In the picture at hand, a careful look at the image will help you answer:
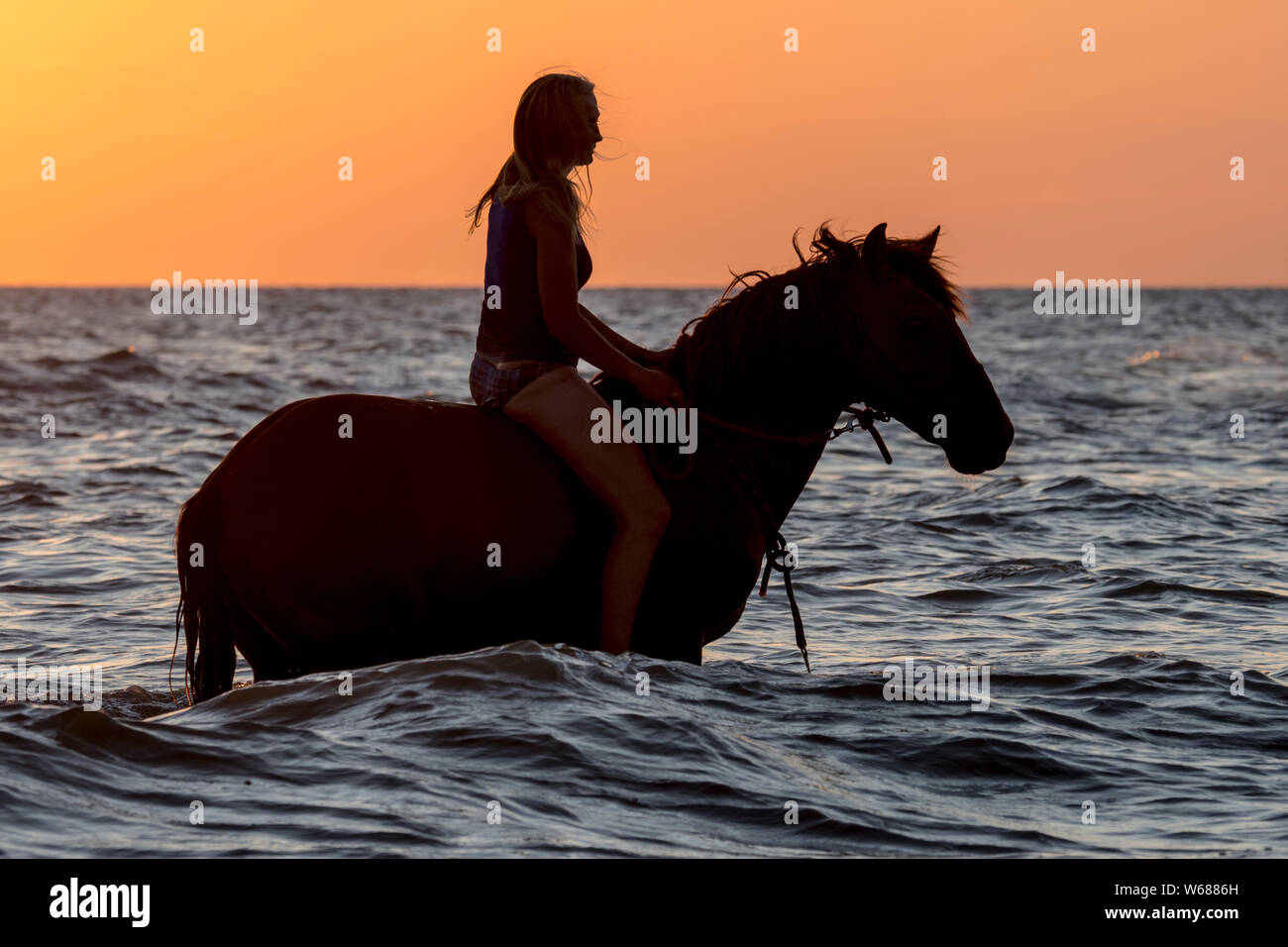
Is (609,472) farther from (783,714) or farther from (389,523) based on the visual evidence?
(783,714)

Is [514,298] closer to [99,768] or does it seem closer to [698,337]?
[698,337]

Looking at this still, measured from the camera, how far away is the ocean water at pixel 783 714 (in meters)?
4.47

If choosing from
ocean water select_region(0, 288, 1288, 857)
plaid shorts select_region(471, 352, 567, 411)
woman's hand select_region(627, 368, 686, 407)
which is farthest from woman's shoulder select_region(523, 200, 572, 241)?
ocean water select_region(0, 288, 1288, 857)

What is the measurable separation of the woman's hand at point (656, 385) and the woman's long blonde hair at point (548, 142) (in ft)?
1.96

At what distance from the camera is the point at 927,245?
19.6 ft

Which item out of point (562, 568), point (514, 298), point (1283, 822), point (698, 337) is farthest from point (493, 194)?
point (1283, 822)

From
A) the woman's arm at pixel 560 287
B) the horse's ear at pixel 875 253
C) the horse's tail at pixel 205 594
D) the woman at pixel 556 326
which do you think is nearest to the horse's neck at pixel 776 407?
the horse's ear at pixel 875 253

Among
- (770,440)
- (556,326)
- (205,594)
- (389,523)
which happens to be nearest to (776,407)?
(770,440)

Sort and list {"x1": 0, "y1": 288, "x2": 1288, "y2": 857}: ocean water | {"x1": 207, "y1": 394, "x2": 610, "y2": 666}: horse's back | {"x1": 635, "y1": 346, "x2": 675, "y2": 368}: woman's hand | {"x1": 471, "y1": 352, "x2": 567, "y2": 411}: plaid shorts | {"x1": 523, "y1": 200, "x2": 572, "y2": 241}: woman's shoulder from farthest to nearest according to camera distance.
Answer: {"x1": 635, "y1": 346, "x2": 675, "y2": 368}: woman's hand, {"x1": 471, "y1": 352, "x2": 567, "y2": 411}: plaid shorts, {"x1": 523, "y1": 200, "x2": 572, "y2": 241}: woman's shoulder, {"x1": 207, "y1": 394, "x2": 610, "y2": 666}: horse's back, {"x1": 0, "y1": 288, "x2": 1288, "y2": 857}: ocean water

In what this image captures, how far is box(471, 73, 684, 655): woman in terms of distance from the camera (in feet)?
17.5

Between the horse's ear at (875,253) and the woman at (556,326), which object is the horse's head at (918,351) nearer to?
the horse's ear at (875,253)

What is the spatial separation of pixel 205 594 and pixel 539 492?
49.3 inches

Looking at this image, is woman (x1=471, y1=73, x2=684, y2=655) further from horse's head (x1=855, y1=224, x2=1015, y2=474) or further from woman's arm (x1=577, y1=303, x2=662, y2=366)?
horse's head (x1=855, y1=224, x2=1015, y2=474)
